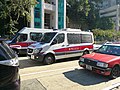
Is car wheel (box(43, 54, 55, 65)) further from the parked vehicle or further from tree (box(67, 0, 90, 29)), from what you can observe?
tree (box(67, 0, 90, 29))

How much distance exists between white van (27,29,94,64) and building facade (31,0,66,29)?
22.0m

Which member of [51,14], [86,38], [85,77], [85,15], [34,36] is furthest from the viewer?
[85,15]

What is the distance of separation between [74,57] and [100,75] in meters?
4.53

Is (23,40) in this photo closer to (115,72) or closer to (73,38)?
(73,38)

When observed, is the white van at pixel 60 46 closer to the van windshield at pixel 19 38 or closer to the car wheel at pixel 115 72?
the van windshield at pixel 19 38

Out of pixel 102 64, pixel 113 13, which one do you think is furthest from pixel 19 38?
pixel 113 13

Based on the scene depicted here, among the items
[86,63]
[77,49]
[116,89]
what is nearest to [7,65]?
[116,89]

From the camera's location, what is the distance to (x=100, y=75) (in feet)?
22.7

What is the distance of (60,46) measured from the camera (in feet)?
31.9

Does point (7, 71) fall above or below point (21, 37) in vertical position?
below

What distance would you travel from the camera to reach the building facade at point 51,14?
32.3 meters

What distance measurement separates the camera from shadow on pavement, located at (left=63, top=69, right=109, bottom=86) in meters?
6.05

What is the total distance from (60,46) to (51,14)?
2917 centimetres

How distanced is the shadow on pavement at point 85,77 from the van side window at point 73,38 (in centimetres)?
315
